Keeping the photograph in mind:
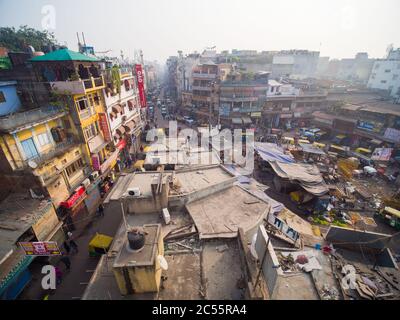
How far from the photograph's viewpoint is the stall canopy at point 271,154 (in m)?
25.9

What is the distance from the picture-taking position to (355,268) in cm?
1045

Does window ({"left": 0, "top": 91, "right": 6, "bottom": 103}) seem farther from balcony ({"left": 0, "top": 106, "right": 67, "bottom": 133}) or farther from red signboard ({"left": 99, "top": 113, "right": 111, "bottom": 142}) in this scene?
red signboard ({"left": 99, "top": 113, "right": 111, "bottom": 142})

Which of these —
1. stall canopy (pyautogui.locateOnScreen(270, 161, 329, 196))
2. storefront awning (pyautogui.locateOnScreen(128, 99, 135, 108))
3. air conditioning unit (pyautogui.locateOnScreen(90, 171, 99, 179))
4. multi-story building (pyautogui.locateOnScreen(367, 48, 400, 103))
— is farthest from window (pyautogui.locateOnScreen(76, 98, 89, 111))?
multi-story building (pyautogui.locateOnScreen(367, 48, 400, 103))

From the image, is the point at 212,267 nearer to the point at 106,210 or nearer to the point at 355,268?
the point at 355,268

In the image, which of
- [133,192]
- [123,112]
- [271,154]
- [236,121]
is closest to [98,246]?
[133,192]

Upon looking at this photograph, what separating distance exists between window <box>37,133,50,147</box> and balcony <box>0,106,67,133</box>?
137 cm

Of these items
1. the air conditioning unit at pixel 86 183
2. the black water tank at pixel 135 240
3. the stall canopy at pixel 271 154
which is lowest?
the stall canopy at pixel 271 154

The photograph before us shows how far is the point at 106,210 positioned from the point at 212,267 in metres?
16.8

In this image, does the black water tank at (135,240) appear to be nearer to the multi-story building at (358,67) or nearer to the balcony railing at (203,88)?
the balcony railing at (203,88)

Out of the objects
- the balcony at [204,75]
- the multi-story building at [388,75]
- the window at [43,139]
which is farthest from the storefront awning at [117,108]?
the multi-story building at [388,75]

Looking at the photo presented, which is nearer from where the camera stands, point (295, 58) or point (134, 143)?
point (134, 143)

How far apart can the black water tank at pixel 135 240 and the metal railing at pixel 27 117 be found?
44.5 ft

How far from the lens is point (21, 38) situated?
33.7 metres

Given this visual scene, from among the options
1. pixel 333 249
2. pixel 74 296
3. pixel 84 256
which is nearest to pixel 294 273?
pixel 333 249
